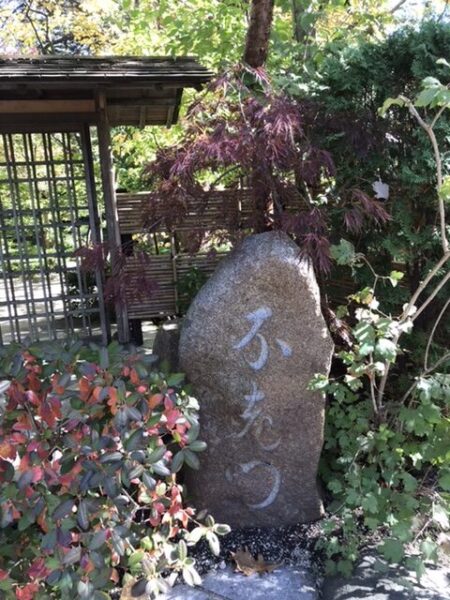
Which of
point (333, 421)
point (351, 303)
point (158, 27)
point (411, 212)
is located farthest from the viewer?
point (158, 27)

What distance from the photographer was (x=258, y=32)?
3.41 m

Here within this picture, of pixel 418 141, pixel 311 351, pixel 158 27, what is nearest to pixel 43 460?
pixel 311 351

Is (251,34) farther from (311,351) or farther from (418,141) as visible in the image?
(311,351)

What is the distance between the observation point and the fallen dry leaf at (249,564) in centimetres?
267

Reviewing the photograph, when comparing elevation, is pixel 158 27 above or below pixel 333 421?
above

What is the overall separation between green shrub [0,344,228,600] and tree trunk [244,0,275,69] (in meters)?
2.18

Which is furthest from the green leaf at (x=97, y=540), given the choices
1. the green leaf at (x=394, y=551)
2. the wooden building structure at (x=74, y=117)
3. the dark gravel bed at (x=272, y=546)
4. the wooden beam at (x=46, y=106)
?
the wooden beam at (x=46, y=106)

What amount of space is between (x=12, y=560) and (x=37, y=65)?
3.01 meters

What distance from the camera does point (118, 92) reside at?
4.03 meters

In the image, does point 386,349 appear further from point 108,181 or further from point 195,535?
point 108,181

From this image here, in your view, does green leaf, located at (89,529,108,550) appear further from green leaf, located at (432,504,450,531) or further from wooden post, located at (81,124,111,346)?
wooden post, located at (81,124,111,346)

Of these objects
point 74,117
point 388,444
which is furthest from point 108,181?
point 388,444

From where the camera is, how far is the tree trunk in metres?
3.36

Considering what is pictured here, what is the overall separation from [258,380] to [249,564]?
0.92 metres
